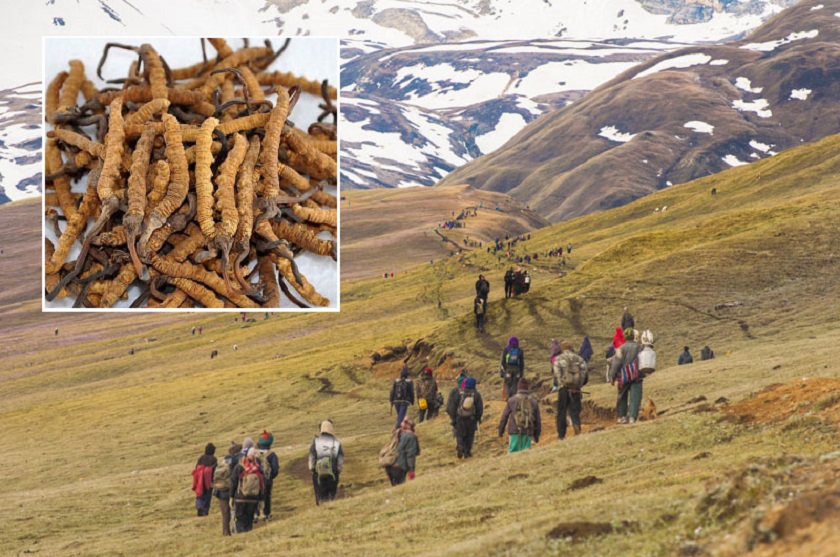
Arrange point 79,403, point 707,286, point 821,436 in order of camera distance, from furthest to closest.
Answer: point 79,403 → point 707,286 → point 821,436

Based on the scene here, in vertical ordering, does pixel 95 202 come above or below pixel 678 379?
above

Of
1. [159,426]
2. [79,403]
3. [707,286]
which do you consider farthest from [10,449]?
[707,286]

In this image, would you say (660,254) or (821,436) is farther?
(660,254)

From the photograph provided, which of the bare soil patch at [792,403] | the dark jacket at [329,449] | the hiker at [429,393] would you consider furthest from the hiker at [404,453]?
the hiker at [429,393]

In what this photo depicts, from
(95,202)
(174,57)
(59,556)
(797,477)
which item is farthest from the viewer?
(59,556)

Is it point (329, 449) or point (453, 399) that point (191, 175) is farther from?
point (453, 399)

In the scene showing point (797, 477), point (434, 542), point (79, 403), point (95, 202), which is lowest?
point (79, 403)

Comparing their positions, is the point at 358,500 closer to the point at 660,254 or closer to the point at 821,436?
the point at 821,436
